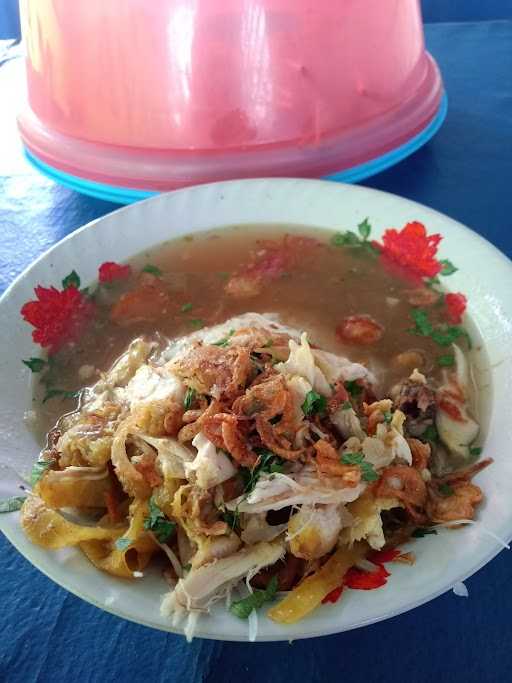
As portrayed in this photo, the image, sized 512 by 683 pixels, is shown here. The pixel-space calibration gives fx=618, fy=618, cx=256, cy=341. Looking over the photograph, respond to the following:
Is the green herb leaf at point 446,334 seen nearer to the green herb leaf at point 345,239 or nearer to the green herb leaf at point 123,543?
the green herb leaf at point 345,239

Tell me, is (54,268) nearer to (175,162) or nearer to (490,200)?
(175,162)

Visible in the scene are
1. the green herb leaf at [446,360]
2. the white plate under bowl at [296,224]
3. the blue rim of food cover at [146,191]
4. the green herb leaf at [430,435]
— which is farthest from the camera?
the blue rim of food cover at [146,191]

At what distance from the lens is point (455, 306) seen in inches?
39.6

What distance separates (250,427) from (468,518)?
25 cm

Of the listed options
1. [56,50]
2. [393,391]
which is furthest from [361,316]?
[56,50]

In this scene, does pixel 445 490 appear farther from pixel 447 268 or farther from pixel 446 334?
pixel 447 268

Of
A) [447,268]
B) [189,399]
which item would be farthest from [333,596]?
[447,268]

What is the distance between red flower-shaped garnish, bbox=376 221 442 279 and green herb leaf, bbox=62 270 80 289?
1.80ft

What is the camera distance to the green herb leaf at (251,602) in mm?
597

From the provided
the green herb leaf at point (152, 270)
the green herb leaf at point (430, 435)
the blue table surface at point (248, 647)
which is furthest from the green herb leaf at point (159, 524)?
the green herb leaf at point (152, 270)

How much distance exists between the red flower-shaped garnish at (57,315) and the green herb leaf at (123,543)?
439 mm

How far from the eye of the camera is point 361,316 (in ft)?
3.46

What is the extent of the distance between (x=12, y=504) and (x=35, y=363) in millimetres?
313

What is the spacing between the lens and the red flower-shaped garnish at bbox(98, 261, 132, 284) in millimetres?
1129
